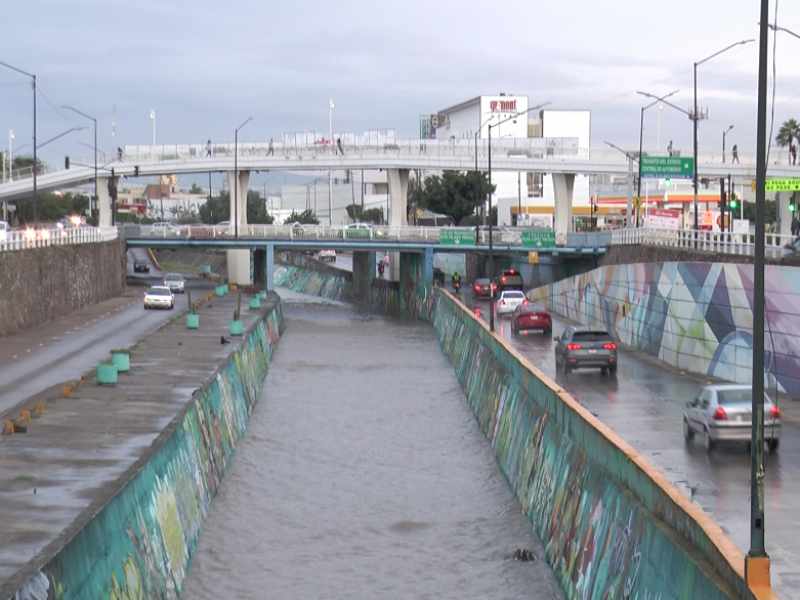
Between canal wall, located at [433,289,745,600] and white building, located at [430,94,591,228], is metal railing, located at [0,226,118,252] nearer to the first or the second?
canal wall, located at [433,289,745,600]

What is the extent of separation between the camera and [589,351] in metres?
41.7

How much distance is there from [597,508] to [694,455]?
543cm

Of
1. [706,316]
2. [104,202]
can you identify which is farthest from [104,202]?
[706,316]

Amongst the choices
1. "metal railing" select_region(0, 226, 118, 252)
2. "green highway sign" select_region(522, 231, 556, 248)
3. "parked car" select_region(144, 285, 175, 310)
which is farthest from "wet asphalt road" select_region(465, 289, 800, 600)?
"green highway sign" select_region(522, 231, 556, 248)

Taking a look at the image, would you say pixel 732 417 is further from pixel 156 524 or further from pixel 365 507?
pixel 156 524

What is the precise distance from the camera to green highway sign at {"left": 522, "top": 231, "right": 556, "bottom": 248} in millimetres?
82688

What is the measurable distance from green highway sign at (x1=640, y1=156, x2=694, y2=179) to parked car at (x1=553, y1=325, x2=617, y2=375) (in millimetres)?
24288

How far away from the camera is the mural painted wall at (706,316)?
113ft

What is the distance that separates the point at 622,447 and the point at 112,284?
69.8 m

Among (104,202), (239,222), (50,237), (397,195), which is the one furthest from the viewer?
(239,222)

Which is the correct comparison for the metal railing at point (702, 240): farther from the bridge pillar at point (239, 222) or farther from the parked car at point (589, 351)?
the bridge pillar at point (239, 222)

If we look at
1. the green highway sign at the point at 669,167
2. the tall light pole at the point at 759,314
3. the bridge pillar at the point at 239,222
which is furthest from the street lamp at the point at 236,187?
the tall light pole at the point at 759,314

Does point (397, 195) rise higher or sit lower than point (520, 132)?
lower

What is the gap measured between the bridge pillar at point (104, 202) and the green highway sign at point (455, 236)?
28.8m
